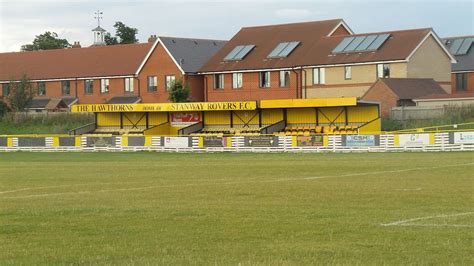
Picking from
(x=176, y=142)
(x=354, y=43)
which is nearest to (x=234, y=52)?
(x=354, y=43)

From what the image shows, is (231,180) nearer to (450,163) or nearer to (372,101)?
(450,163)

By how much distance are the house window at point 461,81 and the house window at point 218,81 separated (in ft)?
74.8

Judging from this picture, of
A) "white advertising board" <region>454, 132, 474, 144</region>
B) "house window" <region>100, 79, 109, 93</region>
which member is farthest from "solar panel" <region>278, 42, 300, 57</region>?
"white advertising board" <region>454, 132, 474, 144</region>

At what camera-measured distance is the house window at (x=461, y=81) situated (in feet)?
297

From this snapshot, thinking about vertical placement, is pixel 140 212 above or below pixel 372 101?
below

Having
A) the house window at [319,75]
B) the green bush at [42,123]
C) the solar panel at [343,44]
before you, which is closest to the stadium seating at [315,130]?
the house window at [319,75]

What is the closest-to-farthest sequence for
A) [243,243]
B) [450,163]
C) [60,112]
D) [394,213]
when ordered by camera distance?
[243,243]
[394,213]
[450,163]
[60,112]

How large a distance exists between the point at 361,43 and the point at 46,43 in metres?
73.3

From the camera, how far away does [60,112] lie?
92.0 metres

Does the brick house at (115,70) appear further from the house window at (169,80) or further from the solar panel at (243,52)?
the solar panel at (243,52)

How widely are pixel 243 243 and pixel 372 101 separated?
188ft

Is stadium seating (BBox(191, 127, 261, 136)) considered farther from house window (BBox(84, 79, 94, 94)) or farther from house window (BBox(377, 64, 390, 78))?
house window (BBox(84, 79, 94, 94))

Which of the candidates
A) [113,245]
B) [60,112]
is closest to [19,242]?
[113,245]

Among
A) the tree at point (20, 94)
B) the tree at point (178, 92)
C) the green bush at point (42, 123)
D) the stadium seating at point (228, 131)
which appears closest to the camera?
the stadium seating at point (228, 131)
